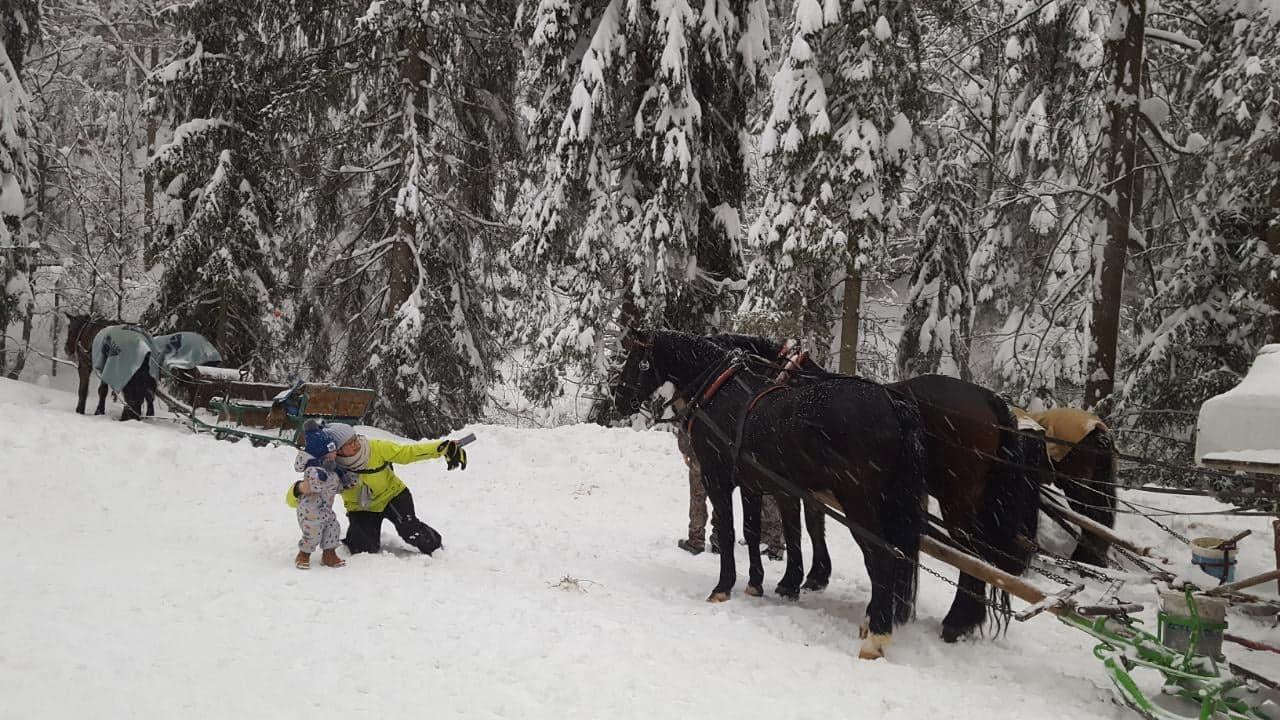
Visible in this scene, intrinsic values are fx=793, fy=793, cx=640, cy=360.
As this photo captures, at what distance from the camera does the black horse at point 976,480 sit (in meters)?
5.46

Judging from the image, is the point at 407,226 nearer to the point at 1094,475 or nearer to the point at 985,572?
the point at 1094,475

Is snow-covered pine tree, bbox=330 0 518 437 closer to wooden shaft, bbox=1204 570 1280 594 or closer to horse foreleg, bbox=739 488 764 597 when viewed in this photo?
horse foreleg, bbox=739 488 764 597

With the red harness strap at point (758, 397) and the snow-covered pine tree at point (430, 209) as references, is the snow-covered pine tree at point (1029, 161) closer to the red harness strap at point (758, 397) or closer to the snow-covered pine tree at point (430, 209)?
the snow-covered pine tree at point (430, 209)

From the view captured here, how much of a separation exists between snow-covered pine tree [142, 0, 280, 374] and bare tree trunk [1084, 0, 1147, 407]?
13499 millimetres

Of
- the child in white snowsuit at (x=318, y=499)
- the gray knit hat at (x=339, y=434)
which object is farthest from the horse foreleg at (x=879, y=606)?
the gray knit hat at (x=339, y=434)

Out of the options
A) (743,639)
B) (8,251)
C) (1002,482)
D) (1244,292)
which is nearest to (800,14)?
(1244,292)

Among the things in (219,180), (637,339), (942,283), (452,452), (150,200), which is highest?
(150,200)

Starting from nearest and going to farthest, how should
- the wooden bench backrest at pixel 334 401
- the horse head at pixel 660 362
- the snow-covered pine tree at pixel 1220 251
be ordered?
the horse head at pixel 660 362 → the snow-covered pine tree at pixel 1220 251 → the wooden bench backrest at pixel 334 401

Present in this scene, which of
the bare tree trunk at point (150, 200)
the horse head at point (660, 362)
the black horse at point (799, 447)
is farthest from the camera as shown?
the bare tree trunk at point (150, 200)

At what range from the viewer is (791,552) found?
20.5ft

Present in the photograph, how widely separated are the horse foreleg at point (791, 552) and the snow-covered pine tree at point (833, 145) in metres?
6.57

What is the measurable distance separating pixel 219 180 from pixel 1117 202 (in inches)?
555

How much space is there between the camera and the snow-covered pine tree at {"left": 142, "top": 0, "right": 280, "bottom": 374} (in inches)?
555

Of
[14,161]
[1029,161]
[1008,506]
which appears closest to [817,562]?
[1008,506]
